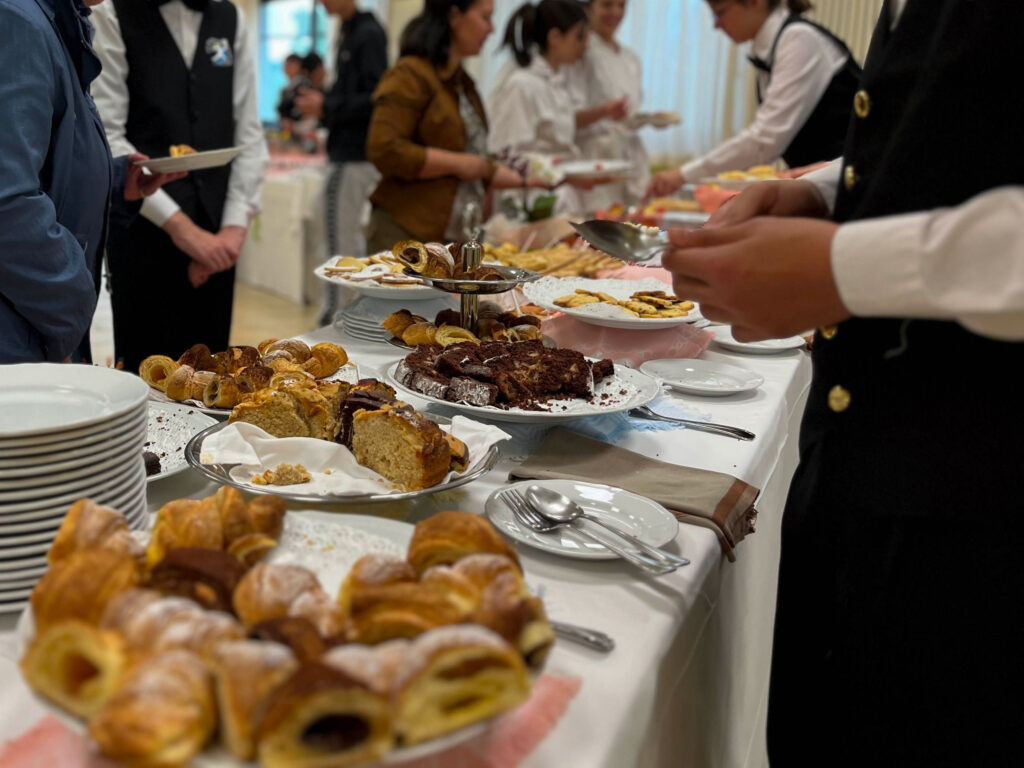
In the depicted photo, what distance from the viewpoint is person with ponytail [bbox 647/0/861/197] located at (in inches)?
126

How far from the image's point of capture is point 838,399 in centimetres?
82

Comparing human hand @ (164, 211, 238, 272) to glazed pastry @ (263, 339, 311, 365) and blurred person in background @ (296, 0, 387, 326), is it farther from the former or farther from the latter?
blurred person in background @ (296, 0, 387, 326)

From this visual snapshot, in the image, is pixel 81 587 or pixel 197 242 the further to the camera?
pixel 197 242

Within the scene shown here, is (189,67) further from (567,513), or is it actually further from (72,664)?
(72,664)

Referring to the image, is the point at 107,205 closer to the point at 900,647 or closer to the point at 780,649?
the point at 780,649

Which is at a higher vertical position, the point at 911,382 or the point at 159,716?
the point at 911,382

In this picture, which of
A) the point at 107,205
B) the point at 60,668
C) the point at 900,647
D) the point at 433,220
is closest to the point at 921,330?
the point at 900,647

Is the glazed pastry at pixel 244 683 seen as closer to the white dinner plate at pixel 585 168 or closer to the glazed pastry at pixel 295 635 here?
the glazed pastry at pixel 295 635

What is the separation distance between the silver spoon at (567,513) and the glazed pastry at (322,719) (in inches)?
16.0

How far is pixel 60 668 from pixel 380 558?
22cm

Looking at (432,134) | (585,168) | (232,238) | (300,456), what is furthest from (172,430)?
(585,168)

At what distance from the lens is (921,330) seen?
0.75m

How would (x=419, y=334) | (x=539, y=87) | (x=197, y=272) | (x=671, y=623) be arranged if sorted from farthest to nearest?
(x=539, y=87) < (x=197, y=272) < (x=419, y=334) < (x=671, y=623)

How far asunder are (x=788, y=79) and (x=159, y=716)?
10.7 feet
